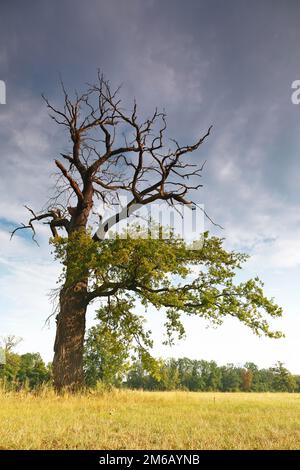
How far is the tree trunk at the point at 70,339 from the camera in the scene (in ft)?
49.5

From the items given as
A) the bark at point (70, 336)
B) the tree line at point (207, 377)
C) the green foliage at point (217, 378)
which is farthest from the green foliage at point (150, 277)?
the green foliage at point (217, 378)

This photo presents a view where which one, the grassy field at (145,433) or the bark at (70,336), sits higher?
the bark at (70,336)

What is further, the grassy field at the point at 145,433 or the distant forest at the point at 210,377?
the distant forest at the point at 210,377

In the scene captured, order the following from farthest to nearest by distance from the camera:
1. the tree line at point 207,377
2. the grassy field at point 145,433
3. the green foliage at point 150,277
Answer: the tree line at point 207,377 → the green foliage at point 150,277 → the grassy field at point 145,433

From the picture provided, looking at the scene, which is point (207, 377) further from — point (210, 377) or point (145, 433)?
point (145, 433)

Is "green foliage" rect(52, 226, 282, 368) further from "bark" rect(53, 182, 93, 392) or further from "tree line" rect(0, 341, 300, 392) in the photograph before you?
"tree line" rect(0, 341, 300, 392)

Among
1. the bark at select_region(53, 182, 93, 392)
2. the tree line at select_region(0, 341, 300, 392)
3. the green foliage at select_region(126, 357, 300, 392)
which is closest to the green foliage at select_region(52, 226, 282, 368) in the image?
the bark at select_region(53, 182, 93, 392)

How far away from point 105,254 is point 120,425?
7.76 m

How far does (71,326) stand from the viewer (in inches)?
627

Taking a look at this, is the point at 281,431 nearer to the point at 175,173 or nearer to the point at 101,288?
the point at 101,288

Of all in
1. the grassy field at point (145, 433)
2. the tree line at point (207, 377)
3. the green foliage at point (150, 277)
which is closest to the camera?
the grassy field at point (145, 433)

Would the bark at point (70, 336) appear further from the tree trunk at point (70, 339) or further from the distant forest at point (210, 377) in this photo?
the distant forest at point (210, 377)

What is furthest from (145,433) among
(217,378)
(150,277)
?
(217,378)
